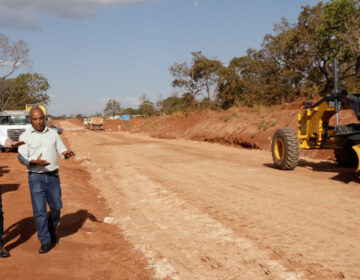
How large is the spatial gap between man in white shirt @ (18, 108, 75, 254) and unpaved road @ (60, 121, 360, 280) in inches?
49.4

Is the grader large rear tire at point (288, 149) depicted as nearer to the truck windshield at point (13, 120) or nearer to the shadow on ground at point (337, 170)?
the shadow on ground at point (337, 170)

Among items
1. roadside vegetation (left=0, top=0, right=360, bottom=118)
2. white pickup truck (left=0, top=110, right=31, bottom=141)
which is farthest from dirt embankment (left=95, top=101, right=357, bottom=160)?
white pickup truck (left=0, top=110, right=31, bottom=141)

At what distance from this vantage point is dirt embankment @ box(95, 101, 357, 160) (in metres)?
17.6

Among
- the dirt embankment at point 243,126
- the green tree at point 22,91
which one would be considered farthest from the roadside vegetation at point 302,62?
the green tree at point 22,91

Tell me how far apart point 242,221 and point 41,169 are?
3159 mm

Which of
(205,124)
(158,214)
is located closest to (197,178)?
(158,214)

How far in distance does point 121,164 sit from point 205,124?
50.2 feet

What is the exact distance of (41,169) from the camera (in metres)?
4.17

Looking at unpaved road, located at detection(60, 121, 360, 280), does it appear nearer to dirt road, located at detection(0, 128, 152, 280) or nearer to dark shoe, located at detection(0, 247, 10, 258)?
dirt road, located at detection(0, 128, 152, 280)

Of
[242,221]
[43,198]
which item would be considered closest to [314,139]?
[242,221]

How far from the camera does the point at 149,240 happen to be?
4.91 m

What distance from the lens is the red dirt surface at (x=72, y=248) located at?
12.5 ft

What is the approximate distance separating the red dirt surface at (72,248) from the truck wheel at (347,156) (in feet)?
22.7

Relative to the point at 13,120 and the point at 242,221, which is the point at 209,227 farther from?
the point at 13,120
